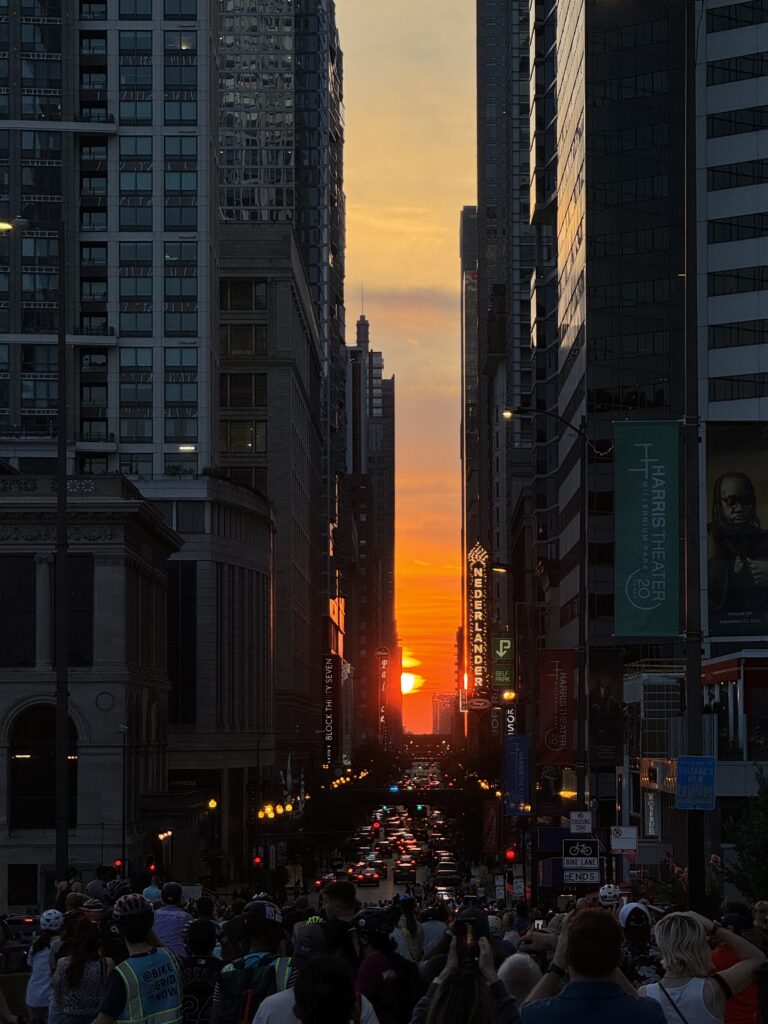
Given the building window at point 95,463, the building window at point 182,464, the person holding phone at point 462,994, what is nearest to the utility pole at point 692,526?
the person holding phone at point 462,994

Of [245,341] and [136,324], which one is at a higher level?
[245,341]

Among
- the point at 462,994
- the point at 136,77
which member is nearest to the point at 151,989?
the point at 462,994

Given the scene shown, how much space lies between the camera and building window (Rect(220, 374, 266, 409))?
148000mm

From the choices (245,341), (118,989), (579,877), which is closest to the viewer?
(118,989)

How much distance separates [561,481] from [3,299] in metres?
32.7

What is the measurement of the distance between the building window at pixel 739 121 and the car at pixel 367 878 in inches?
1599

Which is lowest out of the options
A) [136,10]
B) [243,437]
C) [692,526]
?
[692,526]

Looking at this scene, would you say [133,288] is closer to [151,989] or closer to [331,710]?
[331,710]

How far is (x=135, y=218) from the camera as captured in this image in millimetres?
111875

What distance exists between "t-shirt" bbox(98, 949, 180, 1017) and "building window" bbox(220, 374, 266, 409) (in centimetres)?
13650

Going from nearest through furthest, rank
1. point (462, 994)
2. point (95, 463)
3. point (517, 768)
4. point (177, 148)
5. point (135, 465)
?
point (462, 994) → point (517, 768) → point (177, 148) → point (135, 465) → point (95, 463)

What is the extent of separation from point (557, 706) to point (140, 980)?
132 feet

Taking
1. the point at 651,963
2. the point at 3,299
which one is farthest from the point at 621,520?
the point at 3,299

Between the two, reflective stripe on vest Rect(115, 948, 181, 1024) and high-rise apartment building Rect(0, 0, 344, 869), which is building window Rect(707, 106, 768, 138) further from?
reflective stripe on vest Rect(115, 948, 181, 1024)
